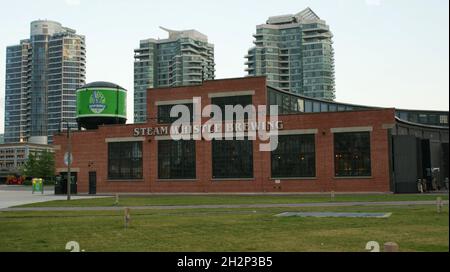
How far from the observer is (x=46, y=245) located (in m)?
16.1

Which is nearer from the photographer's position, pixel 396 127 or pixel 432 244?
pixel 432 244

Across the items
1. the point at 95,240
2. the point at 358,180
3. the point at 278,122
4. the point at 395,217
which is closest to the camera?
the point at 95,240

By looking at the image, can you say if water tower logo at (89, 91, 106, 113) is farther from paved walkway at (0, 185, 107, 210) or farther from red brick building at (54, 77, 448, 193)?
paved walkway at (0, 185, 107, 210)

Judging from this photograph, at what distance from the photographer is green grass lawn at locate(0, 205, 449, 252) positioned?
1501cm

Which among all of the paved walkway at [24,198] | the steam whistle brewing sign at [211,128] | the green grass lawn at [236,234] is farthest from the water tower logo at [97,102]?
the green grass lawn at [236,234]

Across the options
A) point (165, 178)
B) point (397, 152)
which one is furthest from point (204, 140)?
point (397, 152)

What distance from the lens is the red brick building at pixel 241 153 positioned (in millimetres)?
53094

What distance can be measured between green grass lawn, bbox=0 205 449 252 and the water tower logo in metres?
43.2

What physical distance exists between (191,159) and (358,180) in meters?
20.1

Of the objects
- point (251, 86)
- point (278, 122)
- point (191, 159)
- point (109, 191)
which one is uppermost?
point (251, 86)

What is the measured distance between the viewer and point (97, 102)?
67062 millimetres

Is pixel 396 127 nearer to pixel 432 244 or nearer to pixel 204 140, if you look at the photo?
pixel 204 140

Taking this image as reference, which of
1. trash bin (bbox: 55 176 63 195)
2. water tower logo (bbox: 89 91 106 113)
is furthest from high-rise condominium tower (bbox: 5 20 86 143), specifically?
trash bin (bbox: 55 176 63 195)

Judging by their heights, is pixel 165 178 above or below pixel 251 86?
below
